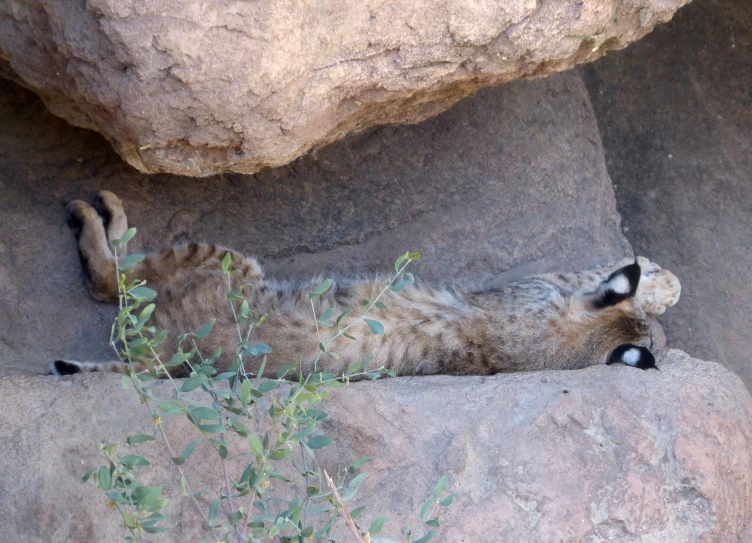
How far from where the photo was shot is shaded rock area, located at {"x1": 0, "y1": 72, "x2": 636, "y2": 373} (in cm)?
442

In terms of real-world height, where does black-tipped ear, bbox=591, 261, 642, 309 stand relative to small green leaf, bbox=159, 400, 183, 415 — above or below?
below

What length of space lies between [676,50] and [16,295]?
14.6ft

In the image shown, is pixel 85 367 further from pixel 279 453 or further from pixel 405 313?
pixel 279 453

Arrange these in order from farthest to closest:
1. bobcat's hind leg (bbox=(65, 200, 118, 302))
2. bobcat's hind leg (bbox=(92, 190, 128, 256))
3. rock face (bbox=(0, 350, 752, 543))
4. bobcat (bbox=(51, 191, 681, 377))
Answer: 1. bobcat's hind leg (bbox=(92, 190, 128, 256))
2. bobcat's hind leg (bbox=(65, 200, 118, 302))
3. bobcat (bbox=(51, 191, 681, 377))
4. rock face (bbox=(0, 350, 752, 543))

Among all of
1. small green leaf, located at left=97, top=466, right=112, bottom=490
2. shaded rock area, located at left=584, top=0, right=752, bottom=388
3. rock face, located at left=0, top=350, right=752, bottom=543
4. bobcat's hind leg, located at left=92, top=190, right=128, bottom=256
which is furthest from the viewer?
shaded rock area, located at left=584, top=0, right=752, bottom=388

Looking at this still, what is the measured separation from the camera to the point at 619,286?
4.45m

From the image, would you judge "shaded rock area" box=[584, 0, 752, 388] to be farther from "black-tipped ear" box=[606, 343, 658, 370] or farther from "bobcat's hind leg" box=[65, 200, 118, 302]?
"bobcat's hind leg" box=[65, 200, 118, 302]

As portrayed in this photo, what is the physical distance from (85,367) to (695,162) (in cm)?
408

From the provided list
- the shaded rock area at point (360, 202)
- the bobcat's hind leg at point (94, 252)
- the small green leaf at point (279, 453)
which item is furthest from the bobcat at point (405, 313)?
the small green leaf at point (279, 453)

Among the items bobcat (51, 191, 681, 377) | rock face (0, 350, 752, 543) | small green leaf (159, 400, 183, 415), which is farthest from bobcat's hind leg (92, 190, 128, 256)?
small green leaf (159, 400, 183, 415)

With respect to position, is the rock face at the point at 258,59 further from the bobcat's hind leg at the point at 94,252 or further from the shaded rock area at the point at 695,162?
the shaded rock area at the point at 695,162

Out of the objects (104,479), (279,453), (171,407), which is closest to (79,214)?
(171,407)

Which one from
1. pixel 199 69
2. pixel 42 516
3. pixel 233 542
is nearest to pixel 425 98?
pixel 199 69

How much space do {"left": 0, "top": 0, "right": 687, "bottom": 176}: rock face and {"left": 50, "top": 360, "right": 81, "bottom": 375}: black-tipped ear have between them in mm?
1059
